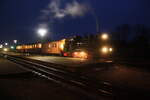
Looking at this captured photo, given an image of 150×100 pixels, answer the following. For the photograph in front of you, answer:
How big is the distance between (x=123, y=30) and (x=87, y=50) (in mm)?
42163

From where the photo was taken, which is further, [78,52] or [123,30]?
[123,30]

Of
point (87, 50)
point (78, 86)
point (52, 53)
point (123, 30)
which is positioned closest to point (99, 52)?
point (87, 50)

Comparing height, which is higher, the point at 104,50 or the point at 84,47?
the point at 84,47

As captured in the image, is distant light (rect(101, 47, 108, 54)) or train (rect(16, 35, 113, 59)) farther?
distant light (rect(101, 47, 108, 54))

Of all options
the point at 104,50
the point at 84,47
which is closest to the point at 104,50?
the point at 104,50

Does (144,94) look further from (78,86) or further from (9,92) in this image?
(9,92)

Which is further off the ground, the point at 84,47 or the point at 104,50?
the point at 84,47

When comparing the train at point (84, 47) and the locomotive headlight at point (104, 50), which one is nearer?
the train at point (84, 47)

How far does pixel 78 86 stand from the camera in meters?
7.99

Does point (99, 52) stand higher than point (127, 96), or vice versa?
point (99, 52)

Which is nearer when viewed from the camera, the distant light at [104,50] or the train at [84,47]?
the train at [84,47]

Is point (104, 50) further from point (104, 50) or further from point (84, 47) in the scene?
point (84, 47)

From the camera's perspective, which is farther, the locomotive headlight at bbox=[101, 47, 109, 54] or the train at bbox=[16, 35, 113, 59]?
the locomotive headlight at bbox=[101, 47, 109, 54]

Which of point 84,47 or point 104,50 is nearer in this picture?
point 84,47
